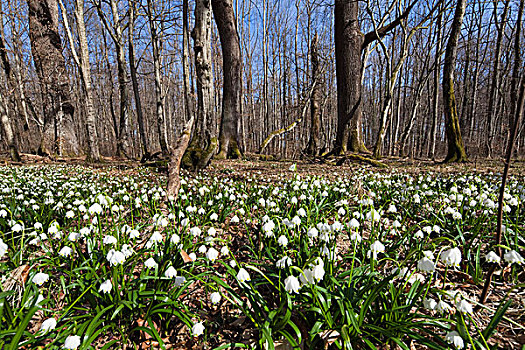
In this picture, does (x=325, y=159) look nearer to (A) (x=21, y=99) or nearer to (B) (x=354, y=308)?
(B) (x=354, y=308)

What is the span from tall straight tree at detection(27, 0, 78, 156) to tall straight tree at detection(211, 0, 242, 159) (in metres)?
7.28

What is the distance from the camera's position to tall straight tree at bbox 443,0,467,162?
800 centimetres

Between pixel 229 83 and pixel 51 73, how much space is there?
306 inches

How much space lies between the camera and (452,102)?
809 cm

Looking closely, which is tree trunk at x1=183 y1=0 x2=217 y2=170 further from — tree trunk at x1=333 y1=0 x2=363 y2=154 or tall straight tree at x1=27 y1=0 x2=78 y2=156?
tall straight tree at x1=27 y1=0 x2=78 y2=156

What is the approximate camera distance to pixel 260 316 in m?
1.61

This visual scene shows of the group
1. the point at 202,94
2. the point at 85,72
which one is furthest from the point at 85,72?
the point at 202,94

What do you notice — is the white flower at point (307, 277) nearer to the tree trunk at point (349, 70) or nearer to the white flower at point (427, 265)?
the white flower at point (427, 265)

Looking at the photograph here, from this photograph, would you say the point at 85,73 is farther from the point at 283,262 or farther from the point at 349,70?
the point at 283,262

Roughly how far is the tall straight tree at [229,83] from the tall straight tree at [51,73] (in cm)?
728

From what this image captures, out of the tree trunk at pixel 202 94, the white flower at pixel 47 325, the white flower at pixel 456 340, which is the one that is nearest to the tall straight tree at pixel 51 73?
the tree trunk at pixel 202 94

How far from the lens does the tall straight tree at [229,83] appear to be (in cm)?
1041

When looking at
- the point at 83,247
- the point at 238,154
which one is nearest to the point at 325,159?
the point at 238,154

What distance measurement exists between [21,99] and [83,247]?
57.4 feet
